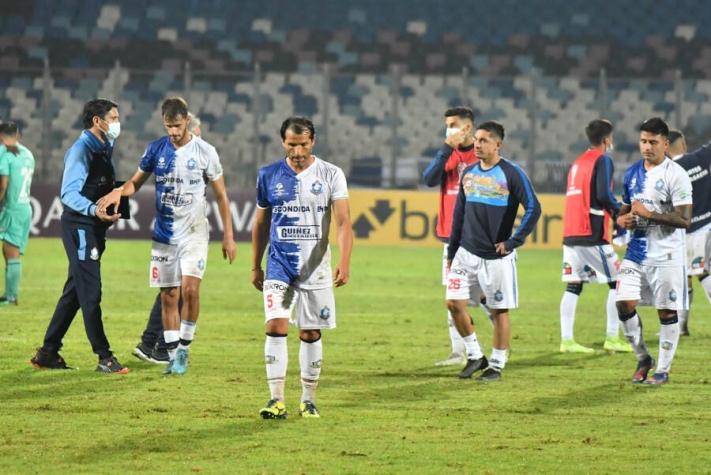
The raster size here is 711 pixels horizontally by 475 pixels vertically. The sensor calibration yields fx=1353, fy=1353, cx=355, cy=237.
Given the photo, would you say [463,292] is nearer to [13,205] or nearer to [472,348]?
[472,348]

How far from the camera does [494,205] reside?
11.5 metres

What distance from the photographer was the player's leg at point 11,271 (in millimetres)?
16844

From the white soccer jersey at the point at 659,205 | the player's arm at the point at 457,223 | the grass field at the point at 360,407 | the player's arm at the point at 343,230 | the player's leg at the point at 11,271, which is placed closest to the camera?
the grass field at the point at 360,407

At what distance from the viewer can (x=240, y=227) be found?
28.6 meters

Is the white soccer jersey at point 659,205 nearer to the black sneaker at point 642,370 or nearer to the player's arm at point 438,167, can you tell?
the black sneaker at point 642,370

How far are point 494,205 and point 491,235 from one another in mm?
257

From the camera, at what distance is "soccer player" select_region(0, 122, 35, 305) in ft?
54.9

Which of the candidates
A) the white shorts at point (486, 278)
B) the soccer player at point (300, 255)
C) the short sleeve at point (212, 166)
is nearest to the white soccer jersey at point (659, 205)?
the white shorts at point (486, 278)

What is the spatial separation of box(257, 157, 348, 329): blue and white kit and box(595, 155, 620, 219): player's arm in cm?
507

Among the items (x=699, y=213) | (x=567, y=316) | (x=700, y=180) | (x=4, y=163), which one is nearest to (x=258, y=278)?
(x=567, y=316)

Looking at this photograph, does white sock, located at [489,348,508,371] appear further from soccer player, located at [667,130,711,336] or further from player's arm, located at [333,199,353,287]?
soccer player, located at [667,130,711,336]

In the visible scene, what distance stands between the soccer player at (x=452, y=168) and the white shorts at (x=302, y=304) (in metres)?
3.23

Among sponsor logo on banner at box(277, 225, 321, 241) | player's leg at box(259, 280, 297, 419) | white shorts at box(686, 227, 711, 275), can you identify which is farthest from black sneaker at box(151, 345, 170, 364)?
white shorts at box(686, 227, 711, 275)

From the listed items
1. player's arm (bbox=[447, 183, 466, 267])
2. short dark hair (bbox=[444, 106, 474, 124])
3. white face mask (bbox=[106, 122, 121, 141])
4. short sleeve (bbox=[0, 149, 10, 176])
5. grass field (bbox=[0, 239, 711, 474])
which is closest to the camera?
grass field (bbox=[0, 239, 711, 474])
